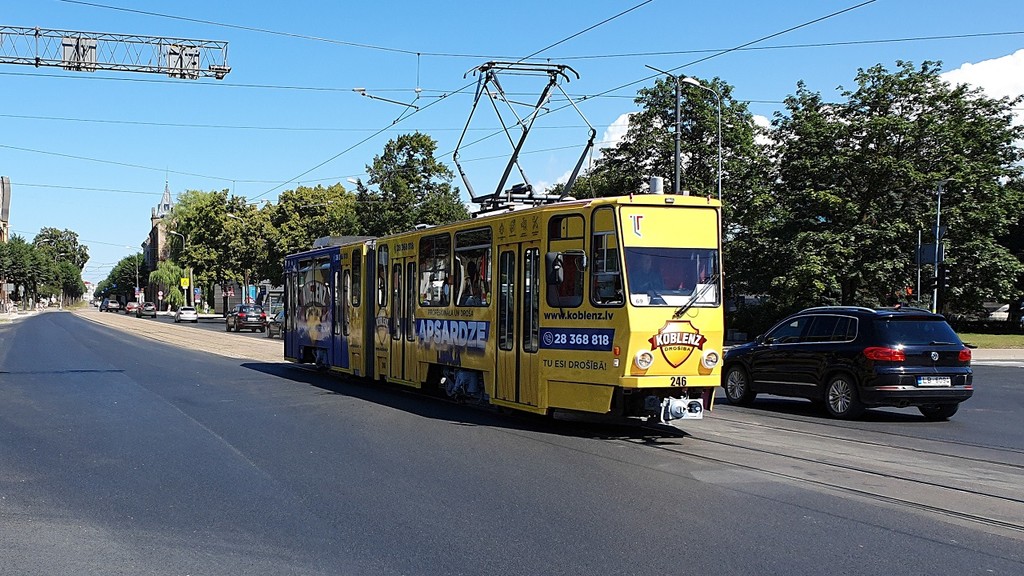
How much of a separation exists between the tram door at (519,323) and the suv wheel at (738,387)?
5.22 m

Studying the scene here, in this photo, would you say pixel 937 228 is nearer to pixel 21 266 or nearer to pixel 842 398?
pixel 842 398

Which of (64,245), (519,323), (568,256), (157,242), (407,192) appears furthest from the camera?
(64,245)

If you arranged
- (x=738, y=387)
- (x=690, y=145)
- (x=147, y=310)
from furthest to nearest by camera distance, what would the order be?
(x=147, y=310) → (x=690, y=145) → (x=738, y=387)

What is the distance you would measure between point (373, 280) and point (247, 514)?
9.94m

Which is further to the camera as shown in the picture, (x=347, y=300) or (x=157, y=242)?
(x=157, y=242)

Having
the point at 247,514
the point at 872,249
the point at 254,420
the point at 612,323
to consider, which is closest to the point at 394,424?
the point at 254,420

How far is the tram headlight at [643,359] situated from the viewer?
10227 millimetres

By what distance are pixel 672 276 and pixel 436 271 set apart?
4587 millimetres

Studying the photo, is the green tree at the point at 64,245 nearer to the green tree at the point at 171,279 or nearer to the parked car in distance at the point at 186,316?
the green tree at the point at 171,279

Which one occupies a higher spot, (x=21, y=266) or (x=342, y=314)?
(x=21, y=266)

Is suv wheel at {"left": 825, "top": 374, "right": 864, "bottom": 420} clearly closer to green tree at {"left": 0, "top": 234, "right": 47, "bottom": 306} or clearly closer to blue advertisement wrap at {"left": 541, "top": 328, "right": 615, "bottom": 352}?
blue advertisement wrap at {"left": 541, "top": 328, "right": 615, "bottom": 352}

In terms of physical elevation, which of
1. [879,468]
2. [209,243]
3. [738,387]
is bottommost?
[879,468]

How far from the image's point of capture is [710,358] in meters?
10.7

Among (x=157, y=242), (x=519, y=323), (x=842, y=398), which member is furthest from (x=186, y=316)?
(x=157, y=242)
